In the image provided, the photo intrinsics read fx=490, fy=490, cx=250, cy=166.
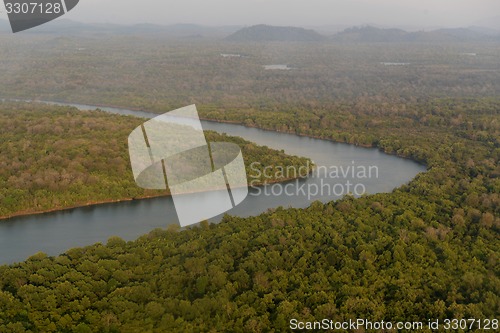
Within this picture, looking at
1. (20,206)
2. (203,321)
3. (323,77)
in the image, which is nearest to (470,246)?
(203,321)

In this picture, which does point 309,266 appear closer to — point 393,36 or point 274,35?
point 274,35

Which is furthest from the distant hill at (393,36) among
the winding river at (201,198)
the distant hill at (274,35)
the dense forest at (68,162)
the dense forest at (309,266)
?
the dense forest at (68,162)

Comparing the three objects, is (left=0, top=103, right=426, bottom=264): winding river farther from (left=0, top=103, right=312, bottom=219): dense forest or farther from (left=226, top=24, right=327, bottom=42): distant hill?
(left=226, top=24, right=327, bottom=42): distant hill

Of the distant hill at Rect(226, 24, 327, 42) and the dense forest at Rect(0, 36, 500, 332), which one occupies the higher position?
the distant hill at Rect(226, 24, 327, 42)

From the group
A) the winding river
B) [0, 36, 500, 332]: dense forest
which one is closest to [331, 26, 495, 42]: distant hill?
[0, 36, 500, 332]: dense forest

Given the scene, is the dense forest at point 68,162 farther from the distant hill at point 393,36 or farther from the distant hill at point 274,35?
the distant hill at point 393,36
